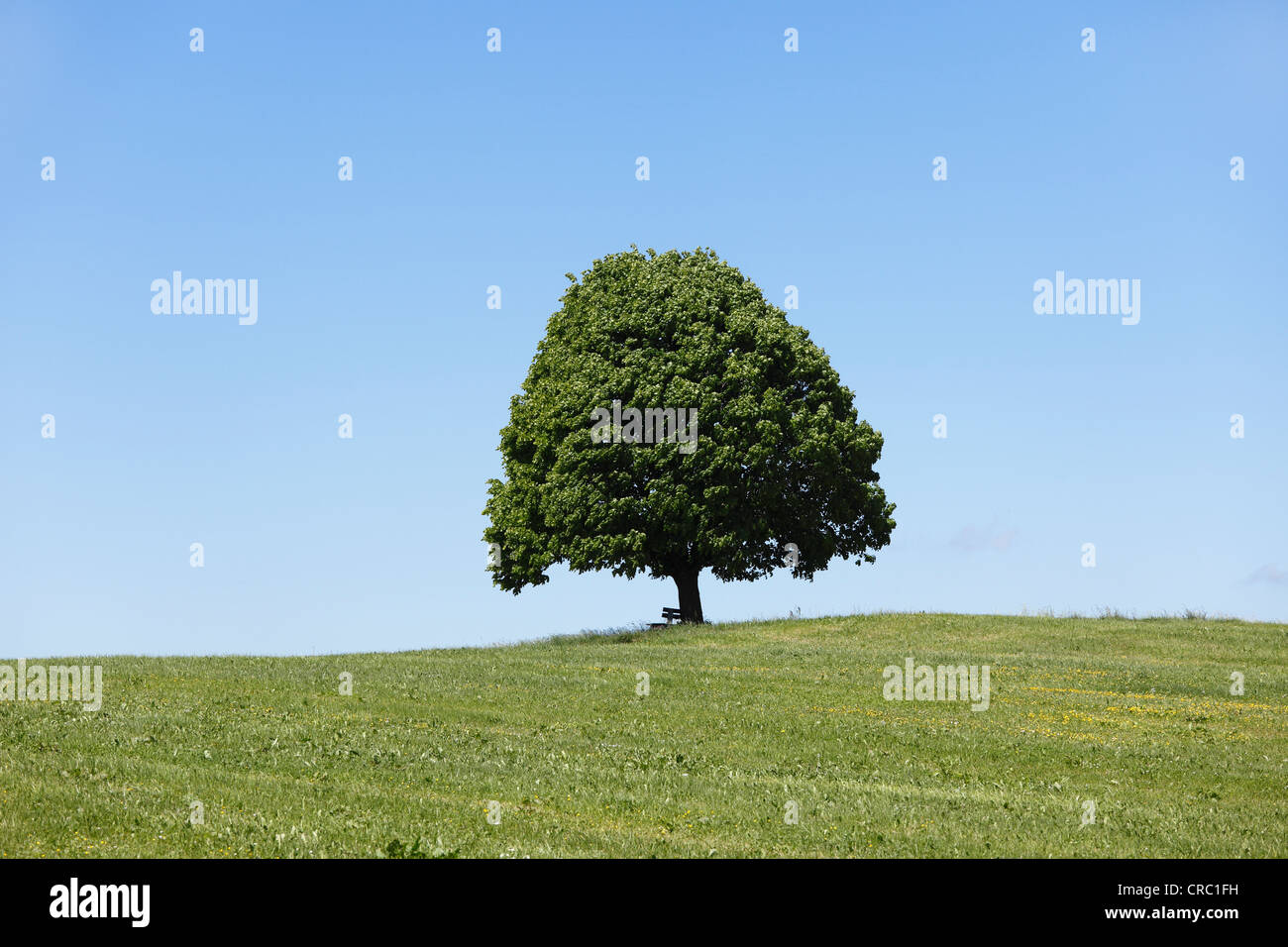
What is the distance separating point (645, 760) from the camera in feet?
72.2

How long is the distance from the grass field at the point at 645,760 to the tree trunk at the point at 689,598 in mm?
10611

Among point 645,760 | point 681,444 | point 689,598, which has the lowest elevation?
point 645,760

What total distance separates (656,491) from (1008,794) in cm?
2673

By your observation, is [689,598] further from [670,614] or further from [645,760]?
[645,760]

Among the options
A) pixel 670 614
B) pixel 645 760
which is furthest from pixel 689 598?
pixel 645 760

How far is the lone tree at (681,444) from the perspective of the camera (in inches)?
1832

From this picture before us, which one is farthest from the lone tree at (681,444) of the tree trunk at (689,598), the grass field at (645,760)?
the grass field at (645,760)

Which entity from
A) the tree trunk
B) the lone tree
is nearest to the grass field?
the lone tree

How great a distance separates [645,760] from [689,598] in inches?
1113

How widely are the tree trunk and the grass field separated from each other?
10.6 metres

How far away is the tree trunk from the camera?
50188 mm

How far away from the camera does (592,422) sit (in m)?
47.9
